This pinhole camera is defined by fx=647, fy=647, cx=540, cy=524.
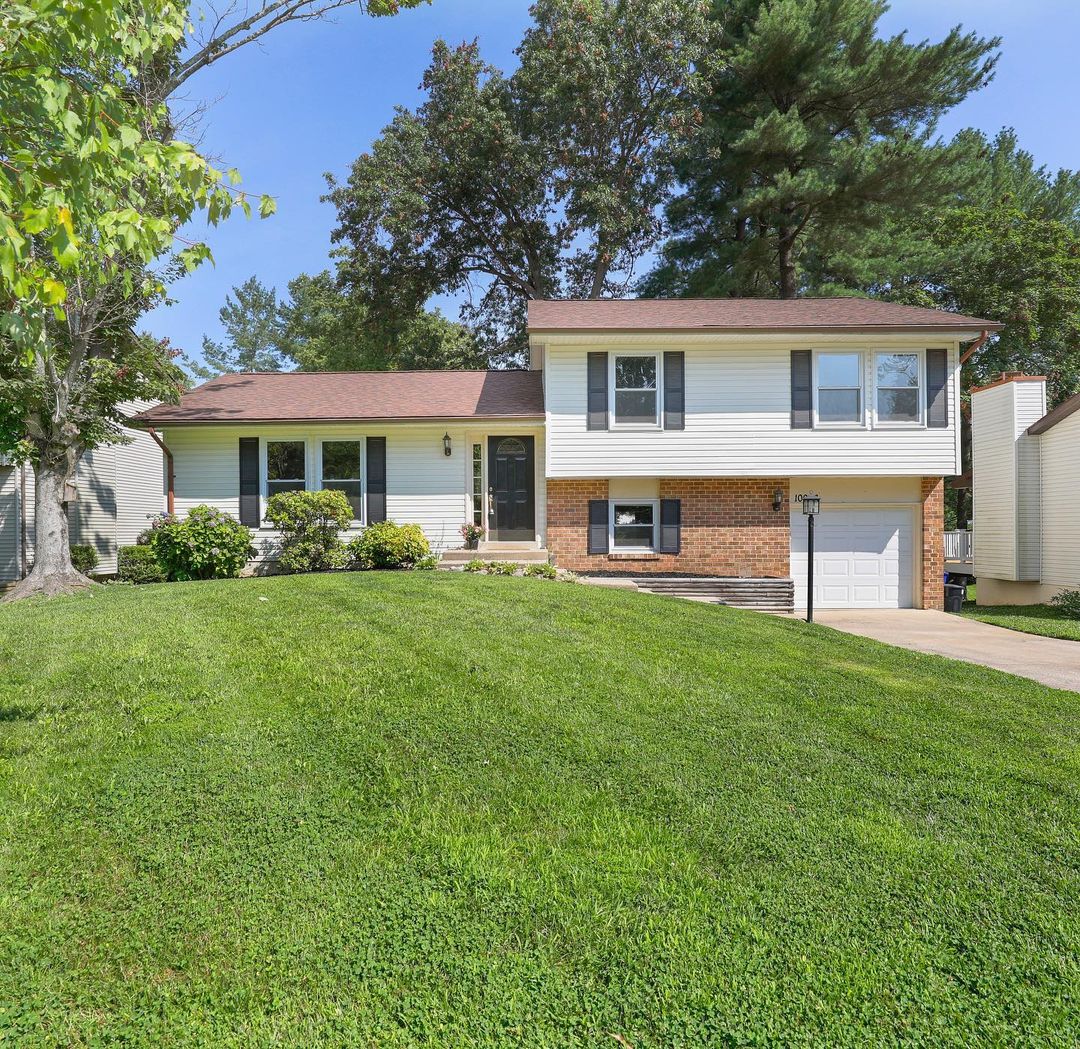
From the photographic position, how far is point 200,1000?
2076 mm

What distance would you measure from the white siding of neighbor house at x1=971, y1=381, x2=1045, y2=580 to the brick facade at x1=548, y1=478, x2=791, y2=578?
587 centimetres

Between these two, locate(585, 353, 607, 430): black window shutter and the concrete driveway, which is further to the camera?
locate(585, 353, 607, 430): black window shutter

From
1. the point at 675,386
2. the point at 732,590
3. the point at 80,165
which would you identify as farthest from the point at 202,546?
the point at 80,165

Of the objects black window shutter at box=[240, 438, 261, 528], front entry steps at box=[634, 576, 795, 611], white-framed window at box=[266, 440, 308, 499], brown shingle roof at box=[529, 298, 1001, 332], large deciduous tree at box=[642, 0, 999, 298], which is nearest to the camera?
front entry steps at box=[634, 576, 795, 611]

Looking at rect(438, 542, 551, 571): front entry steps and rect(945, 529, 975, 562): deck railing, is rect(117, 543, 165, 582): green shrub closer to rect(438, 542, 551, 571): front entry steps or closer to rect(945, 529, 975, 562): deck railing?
rect(438, 542, 551, 571): front entry steps

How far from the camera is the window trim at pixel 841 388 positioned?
1273 centimetres

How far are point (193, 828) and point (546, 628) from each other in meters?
3.88

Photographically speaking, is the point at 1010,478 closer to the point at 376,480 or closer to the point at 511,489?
the point at 511,489

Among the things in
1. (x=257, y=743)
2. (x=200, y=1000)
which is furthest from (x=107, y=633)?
(x=200, y=1000)

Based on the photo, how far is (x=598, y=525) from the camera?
13.0 meters

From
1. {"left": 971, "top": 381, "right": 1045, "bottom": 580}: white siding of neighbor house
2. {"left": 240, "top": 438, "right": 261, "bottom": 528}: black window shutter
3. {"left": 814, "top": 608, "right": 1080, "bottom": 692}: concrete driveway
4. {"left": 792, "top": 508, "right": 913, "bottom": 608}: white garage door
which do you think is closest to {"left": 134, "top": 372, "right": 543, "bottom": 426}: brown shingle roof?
{"left": 240, "top": 438, "right": 261, "bottom": 528}: black window shutter

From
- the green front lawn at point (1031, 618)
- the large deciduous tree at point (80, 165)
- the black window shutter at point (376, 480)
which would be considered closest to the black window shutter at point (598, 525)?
the black window shutter at point (376, 480)

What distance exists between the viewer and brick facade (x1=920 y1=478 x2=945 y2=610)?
1302 centimetres

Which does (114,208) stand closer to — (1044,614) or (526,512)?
(526,512)
